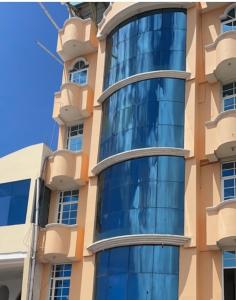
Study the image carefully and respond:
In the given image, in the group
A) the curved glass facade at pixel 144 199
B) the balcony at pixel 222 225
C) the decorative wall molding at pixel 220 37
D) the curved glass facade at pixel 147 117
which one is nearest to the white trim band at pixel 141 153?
the curved glass facade at pixel 144 199

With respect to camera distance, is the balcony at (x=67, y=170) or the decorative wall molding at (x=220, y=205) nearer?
the decorative wall molding at (x=220, y=205)

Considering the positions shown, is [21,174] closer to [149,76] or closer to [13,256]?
[13,256]

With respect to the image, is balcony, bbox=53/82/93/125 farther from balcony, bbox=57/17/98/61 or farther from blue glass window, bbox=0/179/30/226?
blue glass window, bbox=0/179/30/226

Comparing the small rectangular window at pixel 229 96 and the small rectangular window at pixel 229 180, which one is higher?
the small rectangular window at pixel 229 96

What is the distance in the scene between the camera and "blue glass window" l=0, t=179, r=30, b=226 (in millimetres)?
22153

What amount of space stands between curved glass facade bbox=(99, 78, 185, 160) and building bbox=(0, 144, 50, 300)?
315cm

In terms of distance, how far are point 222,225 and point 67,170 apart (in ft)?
22.8

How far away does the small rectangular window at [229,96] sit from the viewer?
19859 millimetres

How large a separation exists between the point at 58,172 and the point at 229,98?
7.11 meters

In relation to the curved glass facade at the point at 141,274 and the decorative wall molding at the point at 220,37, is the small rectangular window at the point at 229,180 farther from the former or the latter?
the decorative wall molding at the point at 220,37

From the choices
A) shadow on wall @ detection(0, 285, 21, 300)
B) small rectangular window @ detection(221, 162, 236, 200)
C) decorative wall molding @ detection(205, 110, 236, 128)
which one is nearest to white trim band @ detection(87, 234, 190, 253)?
small rectangular window @ detection(221, 162, 236, 200)

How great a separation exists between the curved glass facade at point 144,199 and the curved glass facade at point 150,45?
3812mm

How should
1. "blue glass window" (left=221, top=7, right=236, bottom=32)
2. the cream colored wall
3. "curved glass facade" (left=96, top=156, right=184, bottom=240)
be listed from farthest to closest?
the cream colored wall, "blue glass window" (left=221, top=7, right=236, bottom=32), "curved glass facade" (left=96, top=156, right=184, bottom=240)

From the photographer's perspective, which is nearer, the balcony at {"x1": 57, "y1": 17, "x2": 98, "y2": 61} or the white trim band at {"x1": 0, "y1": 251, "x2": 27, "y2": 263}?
the white trim band at {"x1": 0, "y1": 251, "x2": 27, "y2": 263}
